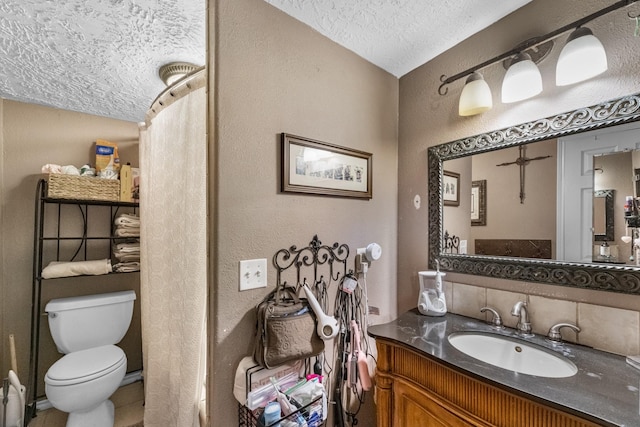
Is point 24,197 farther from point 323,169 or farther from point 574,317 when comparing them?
point 574,317

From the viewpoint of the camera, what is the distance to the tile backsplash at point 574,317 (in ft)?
2.99

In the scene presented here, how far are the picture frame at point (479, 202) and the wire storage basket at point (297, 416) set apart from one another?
43.9 inches

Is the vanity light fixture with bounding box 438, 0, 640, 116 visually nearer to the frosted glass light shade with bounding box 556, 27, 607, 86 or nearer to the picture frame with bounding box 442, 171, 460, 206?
the frosted glass light shade with bounding box 556, 27, 607, 86

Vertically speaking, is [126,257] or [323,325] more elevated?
[126,257]

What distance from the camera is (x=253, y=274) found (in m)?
1.10

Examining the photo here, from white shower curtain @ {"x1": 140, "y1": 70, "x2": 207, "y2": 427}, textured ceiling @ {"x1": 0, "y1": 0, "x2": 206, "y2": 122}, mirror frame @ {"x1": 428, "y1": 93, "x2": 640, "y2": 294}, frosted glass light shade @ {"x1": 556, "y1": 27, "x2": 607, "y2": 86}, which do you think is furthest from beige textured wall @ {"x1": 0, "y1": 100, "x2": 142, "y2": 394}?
frosted glass light shade @ {"x1": 556, "y1": 27, "x2": 607, "y2": 86}

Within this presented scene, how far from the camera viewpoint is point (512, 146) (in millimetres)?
1218

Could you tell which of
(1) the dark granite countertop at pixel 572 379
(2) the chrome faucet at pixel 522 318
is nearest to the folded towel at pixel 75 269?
(1) the dark granite countertop at pixel 572 379

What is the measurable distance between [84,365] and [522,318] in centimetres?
253

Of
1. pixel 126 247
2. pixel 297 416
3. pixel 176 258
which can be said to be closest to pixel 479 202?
pixel 297 416

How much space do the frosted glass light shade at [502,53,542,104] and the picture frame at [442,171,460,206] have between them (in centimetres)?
44

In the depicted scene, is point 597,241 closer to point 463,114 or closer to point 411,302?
point 463,114

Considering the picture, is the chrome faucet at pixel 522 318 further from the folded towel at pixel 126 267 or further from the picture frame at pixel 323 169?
the folded towel at pixel 126 267

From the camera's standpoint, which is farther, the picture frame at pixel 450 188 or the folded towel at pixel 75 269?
the folded towel at pixel 75 269
